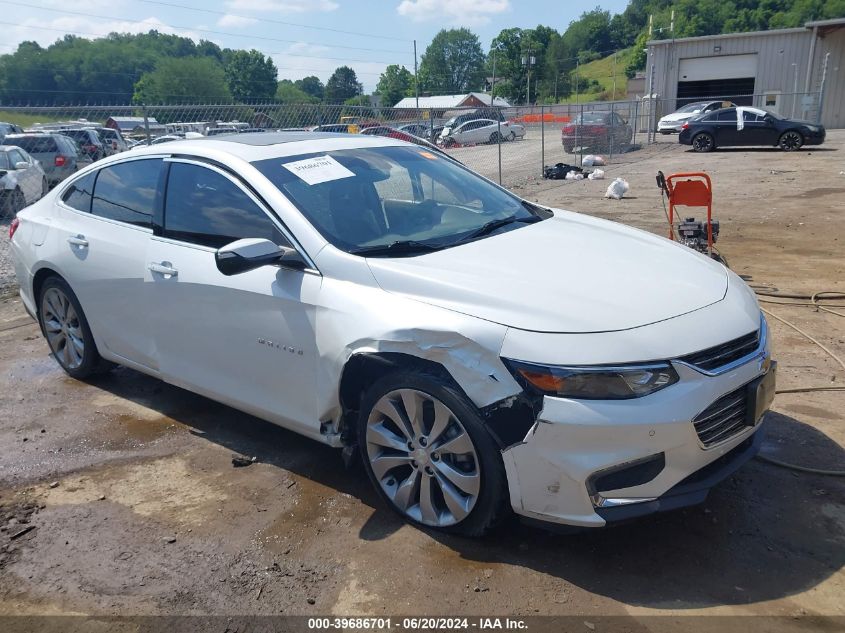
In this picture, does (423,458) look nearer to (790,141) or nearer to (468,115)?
(790,141)

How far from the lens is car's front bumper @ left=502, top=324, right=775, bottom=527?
2.70 metres

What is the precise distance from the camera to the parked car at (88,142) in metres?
19.3

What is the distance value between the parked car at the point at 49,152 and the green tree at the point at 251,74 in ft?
263

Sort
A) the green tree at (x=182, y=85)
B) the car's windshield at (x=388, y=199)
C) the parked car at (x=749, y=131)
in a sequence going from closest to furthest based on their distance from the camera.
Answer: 1. the car's windshield at (x=388, y=199)
2. the parked car at (x=749, y=131)
3. the green tree at (x=182, y=85)

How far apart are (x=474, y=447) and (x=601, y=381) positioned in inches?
23.4

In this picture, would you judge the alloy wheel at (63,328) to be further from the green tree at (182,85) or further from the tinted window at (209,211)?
the green tree at (182,85)

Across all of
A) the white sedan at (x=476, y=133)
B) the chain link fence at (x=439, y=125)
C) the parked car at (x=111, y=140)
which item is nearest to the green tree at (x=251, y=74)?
the chain link fence at (x=439, y=125)

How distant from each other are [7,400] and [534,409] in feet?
13.6

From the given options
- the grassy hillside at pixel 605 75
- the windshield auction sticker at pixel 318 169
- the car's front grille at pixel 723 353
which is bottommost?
the grassy hillside at pixel 605 75

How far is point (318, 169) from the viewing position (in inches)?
155

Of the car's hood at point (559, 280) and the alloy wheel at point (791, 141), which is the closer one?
the car's hood at point (559, 280)

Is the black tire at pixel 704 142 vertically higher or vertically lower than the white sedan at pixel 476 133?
lower

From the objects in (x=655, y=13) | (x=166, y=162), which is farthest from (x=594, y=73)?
(x=166, y=162)

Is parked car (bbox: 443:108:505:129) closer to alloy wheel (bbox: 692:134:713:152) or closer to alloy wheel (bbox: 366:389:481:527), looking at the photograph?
alloy wheel (bbox: 692:134:713:152)
